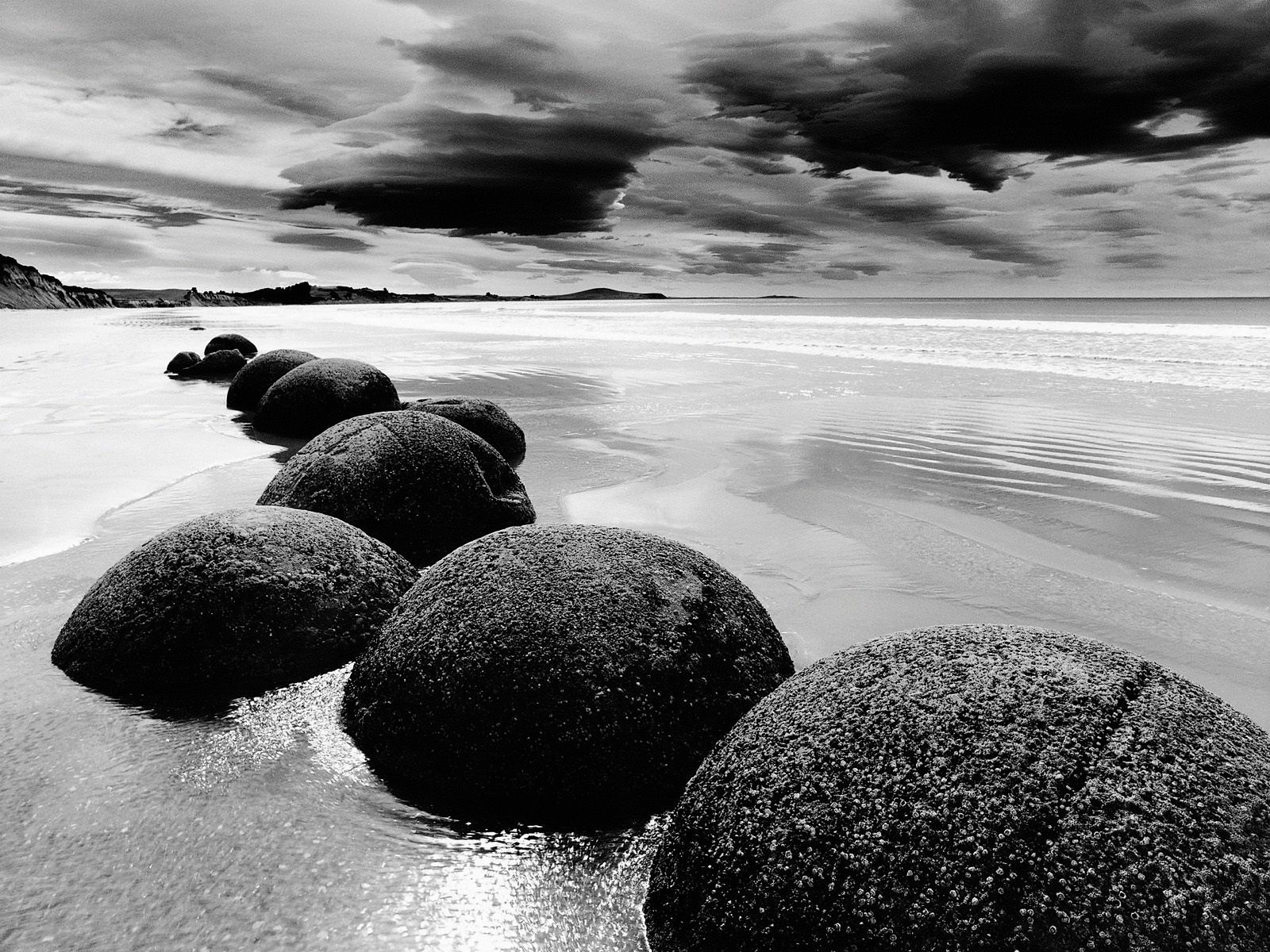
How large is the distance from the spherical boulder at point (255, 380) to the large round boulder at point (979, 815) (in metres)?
10.4

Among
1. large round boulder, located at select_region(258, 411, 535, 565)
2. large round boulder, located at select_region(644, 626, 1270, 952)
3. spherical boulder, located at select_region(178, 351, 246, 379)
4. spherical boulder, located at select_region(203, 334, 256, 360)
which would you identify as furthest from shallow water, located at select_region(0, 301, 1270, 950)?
spherical boulder, located at select_region(203, 334, 256, 360)

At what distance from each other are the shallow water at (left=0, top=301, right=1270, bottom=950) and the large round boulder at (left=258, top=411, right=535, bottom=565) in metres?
0.94

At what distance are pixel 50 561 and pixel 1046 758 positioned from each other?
→ 4.87 metres

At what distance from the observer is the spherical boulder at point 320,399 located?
9.24 m

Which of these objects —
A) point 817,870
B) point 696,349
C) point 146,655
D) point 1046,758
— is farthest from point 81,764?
point 696,349

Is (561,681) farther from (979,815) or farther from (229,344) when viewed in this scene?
(229,344)

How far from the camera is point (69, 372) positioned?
50.2 ft

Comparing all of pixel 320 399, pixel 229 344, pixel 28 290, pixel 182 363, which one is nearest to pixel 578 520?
pixel 320 399

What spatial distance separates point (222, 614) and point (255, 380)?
8821 millimetres

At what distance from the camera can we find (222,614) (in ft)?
10.5

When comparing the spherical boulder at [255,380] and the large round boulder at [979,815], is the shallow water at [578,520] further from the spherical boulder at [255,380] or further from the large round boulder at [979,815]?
the large round boulder at [979,815]

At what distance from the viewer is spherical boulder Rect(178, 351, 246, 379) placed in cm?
1541

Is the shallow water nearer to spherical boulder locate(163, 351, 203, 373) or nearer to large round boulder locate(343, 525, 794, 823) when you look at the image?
large round boulder locate(343, 525, 794, 823)

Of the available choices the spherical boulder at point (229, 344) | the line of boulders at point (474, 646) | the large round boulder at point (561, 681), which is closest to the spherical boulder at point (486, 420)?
the line of boulders at point (474, 646)
